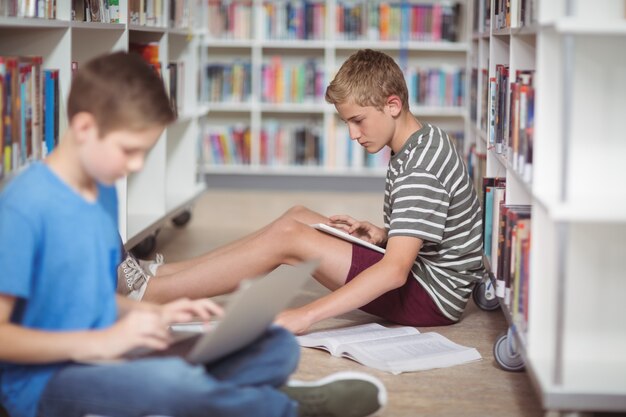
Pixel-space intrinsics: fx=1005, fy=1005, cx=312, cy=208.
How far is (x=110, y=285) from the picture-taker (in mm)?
1761

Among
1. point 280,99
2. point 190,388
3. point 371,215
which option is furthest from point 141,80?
point 280,99

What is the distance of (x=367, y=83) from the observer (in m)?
2.62

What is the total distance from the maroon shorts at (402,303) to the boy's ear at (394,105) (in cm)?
38

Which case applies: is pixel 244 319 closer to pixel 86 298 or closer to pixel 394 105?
pixel 86 298

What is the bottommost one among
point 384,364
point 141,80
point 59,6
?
Result: point 384,364

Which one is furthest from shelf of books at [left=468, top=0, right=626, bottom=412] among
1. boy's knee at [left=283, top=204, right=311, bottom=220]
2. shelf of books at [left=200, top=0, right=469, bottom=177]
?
shelf of books at [left=200, top=0, right=469, bottom=177]

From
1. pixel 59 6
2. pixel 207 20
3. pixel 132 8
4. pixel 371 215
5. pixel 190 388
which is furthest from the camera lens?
pixel 207 20

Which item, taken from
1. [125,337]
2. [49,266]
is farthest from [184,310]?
[49,266]

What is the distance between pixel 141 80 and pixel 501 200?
1.44 metres

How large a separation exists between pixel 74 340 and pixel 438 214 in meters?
1.23

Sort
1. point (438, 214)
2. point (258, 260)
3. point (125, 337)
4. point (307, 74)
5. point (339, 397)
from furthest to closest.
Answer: point (307, 74) < point (258, 260) < point (438, 214) < point (339, 397) < point (125, 337)

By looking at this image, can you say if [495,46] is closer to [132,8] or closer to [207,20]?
[132,8]

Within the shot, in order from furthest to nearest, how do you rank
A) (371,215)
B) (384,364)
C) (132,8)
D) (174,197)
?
1. (371,215)
2. (174,197)
3. (132,8)
4. (384,364)

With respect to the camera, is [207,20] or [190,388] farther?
[207,20]
